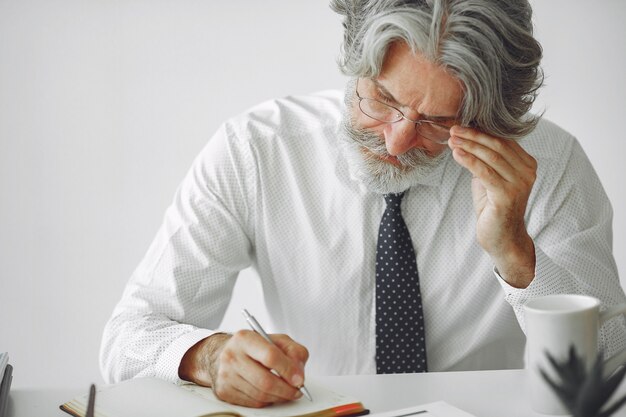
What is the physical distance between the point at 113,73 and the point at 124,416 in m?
1.69

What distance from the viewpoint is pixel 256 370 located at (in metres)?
1.25

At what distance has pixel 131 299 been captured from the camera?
171 centimetres

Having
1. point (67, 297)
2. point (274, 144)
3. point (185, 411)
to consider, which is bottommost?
point (67, 297)

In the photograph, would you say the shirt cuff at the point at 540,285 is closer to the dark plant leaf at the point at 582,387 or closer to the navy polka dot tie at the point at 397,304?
the navy polka dot tie at the point at 397,304

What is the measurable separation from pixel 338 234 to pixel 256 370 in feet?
2.14

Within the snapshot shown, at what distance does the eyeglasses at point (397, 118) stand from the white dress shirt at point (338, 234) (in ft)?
0.65

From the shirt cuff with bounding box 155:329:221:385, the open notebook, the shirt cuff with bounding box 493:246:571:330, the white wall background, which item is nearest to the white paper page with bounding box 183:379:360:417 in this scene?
the open notebook

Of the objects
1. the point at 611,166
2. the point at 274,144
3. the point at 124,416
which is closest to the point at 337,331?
the point at 274,144

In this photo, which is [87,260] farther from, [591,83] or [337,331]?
[591,83]

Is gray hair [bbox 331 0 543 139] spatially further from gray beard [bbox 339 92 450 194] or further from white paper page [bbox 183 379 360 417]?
white paper page [bbox 183 379 360 417]

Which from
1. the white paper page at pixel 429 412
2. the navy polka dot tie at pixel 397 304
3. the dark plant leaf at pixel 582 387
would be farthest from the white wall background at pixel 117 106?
the dark plant leaf at pixel 582 387

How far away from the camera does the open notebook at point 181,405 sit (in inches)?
47.4

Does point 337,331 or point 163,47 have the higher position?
point 163,47

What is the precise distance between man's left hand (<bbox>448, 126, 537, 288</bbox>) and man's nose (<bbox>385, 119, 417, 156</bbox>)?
0.26ft
